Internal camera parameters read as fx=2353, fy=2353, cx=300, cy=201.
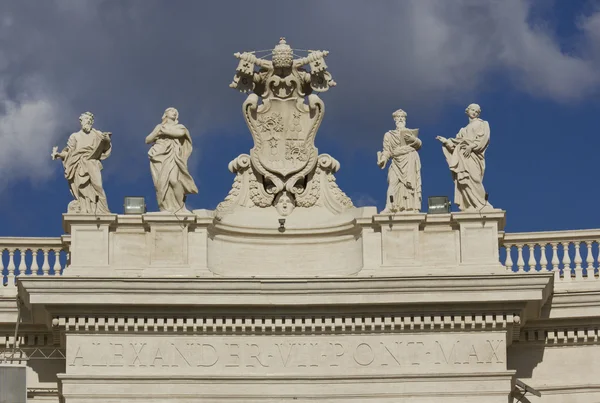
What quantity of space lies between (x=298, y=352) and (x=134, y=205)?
156 inches

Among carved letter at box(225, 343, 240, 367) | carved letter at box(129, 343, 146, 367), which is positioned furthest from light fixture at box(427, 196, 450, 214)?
carved letter at box(129, 343, 146, 367)

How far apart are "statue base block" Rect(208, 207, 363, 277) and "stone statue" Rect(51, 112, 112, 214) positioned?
7.34 ft

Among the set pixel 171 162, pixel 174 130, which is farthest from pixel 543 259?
pixel 174 130

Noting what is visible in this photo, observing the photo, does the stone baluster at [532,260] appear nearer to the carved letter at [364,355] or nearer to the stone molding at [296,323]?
the stone molding at [296,323]

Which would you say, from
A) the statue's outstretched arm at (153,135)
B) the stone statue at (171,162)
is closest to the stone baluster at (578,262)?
the stone statue at (171,162)

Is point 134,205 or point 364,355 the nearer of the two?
point 364,355

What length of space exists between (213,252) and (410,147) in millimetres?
3930

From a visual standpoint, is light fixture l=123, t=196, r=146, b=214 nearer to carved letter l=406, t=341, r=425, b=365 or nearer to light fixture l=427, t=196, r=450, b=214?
light fixture l=427, t=196, r=450, b=214

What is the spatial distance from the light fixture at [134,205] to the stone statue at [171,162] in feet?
1.07

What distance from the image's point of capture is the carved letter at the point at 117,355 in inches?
1570

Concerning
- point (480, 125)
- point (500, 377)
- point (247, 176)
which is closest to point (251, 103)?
point (247, 176)

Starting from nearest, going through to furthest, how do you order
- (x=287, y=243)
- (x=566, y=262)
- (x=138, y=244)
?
(x=138, y=244), (x=566, y=262), (x=287, y=243)

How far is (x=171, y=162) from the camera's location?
135 ft

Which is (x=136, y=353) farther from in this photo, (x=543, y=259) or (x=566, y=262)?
(x=566, y=262)
